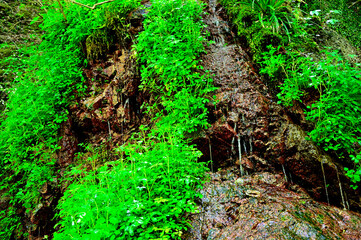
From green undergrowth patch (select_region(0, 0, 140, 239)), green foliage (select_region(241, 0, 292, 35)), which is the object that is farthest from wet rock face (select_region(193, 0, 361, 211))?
green undergrowth patch (select_region(0, 0, 140, 239))

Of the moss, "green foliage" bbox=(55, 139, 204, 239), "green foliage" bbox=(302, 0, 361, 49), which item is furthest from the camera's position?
"green foliage" bbox=(302, 0, 361, 49)

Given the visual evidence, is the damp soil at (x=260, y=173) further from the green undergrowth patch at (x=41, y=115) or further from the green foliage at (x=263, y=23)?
the green undergrowth patch at (x=41, y=115)

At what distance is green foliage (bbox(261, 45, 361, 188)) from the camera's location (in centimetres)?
287

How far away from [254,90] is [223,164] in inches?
57.7

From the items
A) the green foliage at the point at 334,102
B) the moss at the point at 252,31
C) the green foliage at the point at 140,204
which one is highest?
the moss at the point at 252,31

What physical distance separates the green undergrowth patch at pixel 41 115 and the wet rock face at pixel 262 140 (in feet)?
11.4

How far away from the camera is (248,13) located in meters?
4.55

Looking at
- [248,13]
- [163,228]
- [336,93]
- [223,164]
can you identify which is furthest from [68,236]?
[248,13]

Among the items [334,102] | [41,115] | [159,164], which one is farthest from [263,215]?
[41,115]

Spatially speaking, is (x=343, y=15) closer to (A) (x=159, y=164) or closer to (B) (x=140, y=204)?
(A) (x=159, y=164)

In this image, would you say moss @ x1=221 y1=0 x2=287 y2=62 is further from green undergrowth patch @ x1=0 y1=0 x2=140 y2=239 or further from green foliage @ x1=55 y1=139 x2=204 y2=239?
green foliage @ x1=55 y1=139 x2=204 y2=239

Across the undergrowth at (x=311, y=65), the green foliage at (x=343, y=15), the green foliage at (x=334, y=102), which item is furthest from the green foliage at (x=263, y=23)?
the green foliage at (x=343, y=15)

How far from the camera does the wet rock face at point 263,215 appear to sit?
210 centimetres

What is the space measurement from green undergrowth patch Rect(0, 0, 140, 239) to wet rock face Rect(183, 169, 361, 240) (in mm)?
4048
